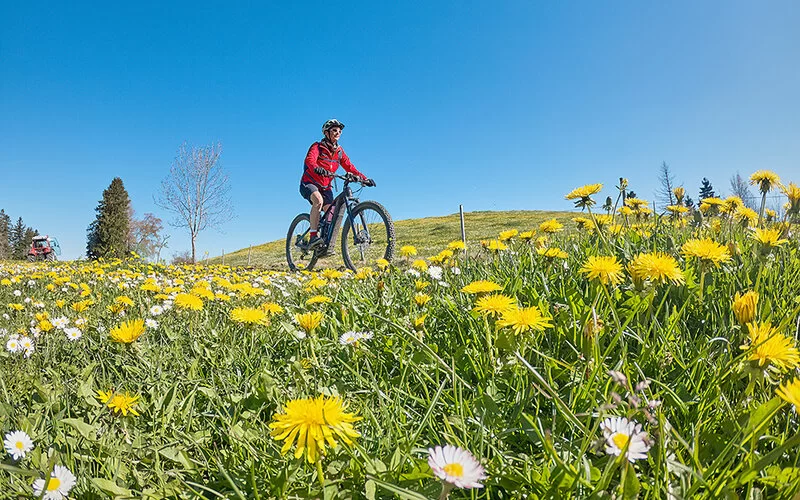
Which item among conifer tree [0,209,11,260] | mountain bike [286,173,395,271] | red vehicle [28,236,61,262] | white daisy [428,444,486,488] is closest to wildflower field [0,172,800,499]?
white daisy [428,444,486,488]

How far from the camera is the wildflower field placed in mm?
707

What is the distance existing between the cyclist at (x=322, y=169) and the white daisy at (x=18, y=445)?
6.44 meters

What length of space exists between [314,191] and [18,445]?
664 centimetres

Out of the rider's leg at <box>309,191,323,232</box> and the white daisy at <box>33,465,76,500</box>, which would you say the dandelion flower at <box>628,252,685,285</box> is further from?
the rider's leg at <box>309,191,323,232</box>

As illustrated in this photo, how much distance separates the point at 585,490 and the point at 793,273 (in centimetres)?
178

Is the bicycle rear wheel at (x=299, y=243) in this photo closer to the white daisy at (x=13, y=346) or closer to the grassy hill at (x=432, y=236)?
the grassy hill at (x=432, y=236)

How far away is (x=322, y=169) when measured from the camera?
7.27 meters

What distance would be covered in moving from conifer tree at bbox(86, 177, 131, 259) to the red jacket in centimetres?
3626

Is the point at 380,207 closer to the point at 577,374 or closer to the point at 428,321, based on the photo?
the point at 428,321

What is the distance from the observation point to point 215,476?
0.98 m

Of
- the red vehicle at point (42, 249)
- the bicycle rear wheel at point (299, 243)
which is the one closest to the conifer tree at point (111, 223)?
the red vehicle at point (42, 249)

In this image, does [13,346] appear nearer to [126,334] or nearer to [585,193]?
[126,334]

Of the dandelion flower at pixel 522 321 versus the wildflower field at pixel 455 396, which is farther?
the dandelion flower at pixel 522 321

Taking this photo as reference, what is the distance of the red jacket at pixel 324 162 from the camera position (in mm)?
7418
